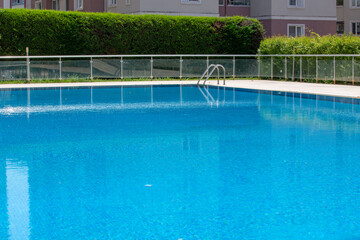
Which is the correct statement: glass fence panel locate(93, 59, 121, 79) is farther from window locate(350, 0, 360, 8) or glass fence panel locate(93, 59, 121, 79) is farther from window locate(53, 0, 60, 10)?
window locate(350, 0, 360, 8)

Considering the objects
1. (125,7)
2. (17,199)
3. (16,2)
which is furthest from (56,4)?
(17,199)

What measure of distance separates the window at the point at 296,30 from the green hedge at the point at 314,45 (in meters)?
8.71

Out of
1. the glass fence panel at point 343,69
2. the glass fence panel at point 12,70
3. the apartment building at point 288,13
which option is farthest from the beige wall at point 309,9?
the glass fence panel at point 12,70

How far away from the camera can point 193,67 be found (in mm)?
25797

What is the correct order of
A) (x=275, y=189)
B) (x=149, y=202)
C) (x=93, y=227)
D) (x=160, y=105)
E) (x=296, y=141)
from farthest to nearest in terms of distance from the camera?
(x=160, y=105), (x=296, y=141), (x=275, y=189), (x=149, y=202), (x=93, y=227)

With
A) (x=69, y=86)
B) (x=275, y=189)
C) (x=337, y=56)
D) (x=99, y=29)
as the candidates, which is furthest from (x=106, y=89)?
(x=275, y=189)

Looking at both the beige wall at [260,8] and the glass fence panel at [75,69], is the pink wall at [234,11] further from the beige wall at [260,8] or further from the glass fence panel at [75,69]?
the glass fence panel at [75,69]

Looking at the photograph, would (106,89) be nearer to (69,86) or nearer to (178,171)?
(69,86)

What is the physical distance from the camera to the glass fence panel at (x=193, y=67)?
84.3 feet

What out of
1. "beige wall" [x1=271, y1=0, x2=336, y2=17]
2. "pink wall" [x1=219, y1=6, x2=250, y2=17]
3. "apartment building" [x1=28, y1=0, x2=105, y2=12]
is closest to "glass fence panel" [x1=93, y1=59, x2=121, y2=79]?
"apartment building" [x1=28, y1=0, x2=105, y2=12]

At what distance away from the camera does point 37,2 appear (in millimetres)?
42812

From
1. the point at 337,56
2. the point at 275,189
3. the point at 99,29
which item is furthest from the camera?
the point at 99,29

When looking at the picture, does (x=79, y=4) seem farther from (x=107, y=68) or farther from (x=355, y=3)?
(x=355, y=3)

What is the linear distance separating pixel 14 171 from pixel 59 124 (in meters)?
4.84
